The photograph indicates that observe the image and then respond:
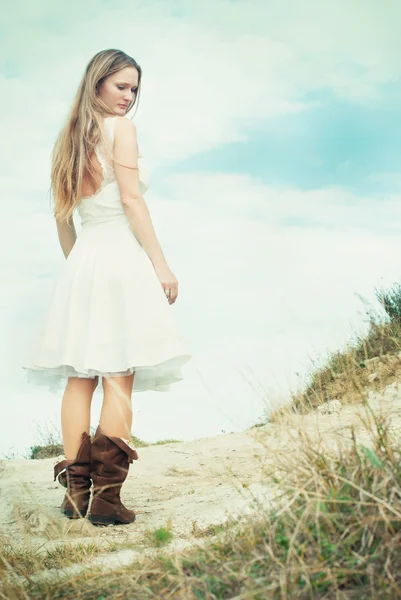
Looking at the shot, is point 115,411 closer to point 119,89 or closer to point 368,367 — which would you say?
point 119,89

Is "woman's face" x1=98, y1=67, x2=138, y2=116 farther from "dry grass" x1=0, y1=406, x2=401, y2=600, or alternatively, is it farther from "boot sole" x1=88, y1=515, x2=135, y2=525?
"dry grass" x1=0, y1=406, x2=401, y2=600

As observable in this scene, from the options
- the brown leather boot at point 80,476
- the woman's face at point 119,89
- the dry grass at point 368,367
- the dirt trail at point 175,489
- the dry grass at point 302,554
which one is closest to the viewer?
the dry grass at point 302,554

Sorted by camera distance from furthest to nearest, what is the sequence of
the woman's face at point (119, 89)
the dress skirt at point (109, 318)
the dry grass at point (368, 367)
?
the dry grass at point (368, 367) < the woman's face at point (119, 89) < the dress skirt at point (109, 318)

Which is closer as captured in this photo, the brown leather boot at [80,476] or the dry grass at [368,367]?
the brown leather boot at [80,476]

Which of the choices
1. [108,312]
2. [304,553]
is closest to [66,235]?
[108,312]

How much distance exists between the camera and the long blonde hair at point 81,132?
3.90 meters

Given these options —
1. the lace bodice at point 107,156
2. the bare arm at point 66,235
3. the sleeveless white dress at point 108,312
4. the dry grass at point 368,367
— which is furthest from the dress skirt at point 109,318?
the dry grass at point 368,367

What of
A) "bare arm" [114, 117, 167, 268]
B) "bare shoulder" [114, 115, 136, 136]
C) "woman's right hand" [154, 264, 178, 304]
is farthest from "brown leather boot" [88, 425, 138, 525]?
"bare shoulder" [114, 115, 136, 136]

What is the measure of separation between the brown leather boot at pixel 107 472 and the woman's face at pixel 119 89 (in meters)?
1.91

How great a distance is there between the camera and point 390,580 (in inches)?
72.3

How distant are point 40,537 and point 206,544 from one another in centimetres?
164

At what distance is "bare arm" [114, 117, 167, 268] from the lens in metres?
3.74

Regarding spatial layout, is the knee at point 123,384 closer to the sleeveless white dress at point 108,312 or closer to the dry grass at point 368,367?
the sleeveless white dress at point 108,312

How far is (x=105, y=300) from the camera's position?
3.75 metres
